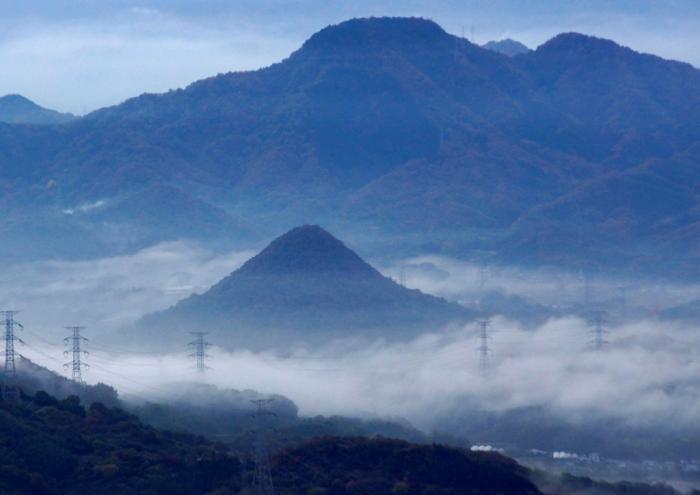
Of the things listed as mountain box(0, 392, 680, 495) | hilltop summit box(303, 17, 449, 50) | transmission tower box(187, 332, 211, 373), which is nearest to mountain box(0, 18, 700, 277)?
hilltop summit box(303, 17, 449, 50)

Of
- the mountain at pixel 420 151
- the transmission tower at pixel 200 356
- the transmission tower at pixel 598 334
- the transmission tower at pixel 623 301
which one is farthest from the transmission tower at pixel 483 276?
the transmission tower at pixel 200 356

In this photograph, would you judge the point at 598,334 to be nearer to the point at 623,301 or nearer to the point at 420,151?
the point at 623,301

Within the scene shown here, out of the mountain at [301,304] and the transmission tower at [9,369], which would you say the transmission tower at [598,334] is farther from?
the transmission tower at [9,369]

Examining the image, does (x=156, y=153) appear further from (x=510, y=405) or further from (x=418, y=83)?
(x=510, y=405)

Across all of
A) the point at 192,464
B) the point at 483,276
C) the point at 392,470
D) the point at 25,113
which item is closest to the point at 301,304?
the point at 483,276

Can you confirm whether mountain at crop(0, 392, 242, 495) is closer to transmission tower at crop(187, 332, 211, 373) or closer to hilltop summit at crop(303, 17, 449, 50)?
transmission tower at crop(187, 332, 211, 373)

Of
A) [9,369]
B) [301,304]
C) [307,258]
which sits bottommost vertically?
[9,369]
